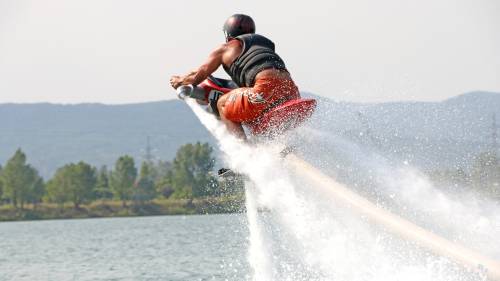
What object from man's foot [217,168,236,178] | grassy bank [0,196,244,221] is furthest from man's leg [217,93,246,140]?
grassy bank [0,196,244,221]

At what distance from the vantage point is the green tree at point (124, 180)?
463 feet

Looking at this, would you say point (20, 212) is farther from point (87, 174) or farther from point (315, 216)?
point (315, 216)

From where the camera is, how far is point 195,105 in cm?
1290

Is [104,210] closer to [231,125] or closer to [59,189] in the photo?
[59,189]

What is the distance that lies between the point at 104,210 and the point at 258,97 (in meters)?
132

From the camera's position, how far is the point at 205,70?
1196 centimetres

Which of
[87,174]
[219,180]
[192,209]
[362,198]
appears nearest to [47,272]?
[219,180]

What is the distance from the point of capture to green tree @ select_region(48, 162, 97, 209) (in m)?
139

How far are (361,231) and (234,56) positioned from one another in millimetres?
2601

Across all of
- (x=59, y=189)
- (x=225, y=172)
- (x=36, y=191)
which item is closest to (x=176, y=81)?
(x=225, y=172)

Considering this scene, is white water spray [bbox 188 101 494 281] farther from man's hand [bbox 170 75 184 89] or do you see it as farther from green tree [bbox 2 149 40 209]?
green tree [bbox 2 149 40 209]

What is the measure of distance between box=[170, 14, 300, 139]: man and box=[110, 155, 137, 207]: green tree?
13006 centimetres

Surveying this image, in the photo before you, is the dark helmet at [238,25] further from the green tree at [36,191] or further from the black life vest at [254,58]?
the green tree at [36,191]

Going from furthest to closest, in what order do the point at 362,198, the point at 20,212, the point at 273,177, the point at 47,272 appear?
the point at 20,212
the point at 47,272
the point at 273,177
the point at 362,198
